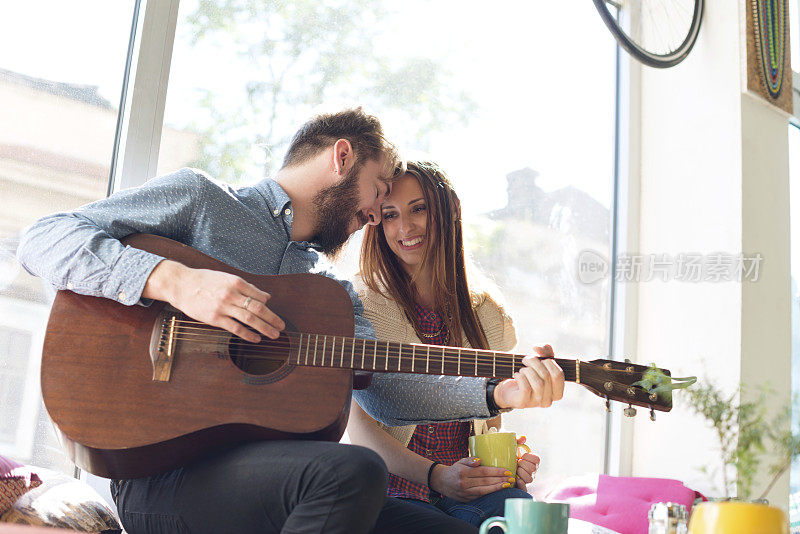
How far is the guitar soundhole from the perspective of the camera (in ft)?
4.72

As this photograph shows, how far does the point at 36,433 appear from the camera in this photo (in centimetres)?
177

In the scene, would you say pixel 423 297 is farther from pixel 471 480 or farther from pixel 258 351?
pixel 258 351

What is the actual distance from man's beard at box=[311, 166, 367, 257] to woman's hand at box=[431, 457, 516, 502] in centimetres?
62

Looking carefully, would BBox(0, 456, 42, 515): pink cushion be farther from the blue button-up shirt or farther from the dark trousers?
the blue button-up shirt

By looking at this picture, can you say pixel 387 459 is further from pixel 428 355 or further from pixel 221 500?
pixel 221 500

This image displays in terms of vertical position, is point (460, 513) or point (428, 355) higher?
point (428, 355)

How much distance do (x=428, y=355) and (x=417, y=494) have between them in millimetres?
466

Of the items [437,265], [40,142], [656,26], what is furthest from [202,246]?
[656,26]

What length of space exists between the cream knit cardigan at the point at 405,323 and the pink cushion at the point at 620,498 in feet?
1.78

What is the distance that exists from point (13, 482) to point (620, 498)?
175cm

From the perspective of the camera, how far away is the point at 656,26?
128 inches

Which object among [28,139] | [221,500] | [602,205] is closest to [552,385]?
[221,500]

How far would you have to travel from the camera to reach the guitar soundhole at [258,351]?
1439 millimetres

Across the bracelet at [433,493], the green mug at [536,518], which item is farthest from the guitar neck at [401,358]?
the green mug at [536,518]
